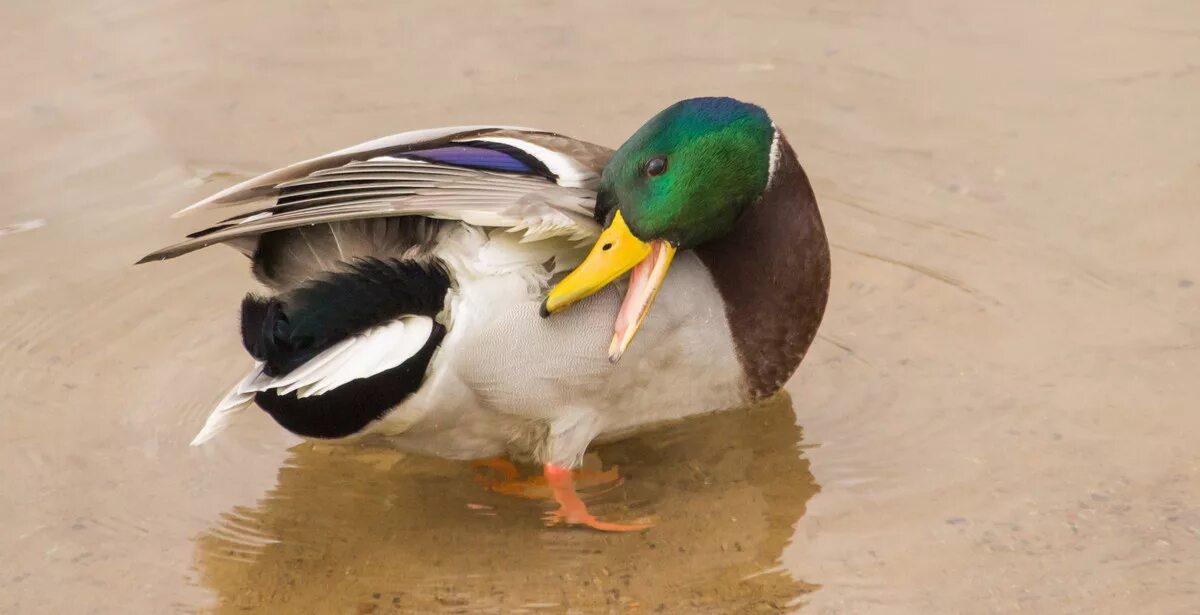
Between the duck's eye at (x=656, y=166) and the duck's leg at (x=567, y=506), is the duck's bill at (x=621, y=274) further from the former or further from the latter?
the duck's leg at (x=567, y=506)

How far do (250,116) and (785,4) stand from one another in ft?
6.16

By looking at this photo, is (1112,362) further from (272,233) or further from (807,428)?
(272,233)

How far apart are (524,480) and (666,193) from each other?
844 millimetres

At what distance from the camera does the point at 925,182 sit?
16.1ft

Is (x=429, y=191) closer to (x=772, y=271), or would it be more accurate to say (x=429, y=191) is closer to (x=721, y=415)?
(x=772, y=271)

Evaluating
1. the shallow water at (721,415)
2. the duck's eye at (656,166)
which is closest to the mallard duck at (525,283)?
the duck's eye at (656,166)

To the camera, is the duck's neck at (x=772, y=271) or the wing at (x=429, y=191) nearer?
the wing at (x=429, y=191)

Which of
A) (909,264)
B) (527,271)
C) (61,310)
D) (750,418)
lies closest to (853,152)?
(909,264)

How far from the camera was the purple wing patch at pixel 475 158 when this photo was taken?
355 cm

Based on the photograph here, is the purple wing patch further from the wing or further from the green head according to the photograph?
the green head

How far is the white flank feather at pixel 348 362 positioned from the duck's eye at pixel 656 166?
0.57 m

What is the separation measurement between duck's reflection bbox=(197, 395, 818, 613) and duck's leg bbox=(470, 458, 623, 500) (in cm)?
3

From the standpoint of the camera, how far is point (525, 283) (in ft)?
11.6

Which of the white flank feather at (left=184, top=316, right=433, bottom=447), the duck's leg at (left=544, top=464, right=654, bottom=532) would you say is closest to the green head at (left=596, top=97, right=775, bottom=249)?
the white flank feather at (left=184, top=316, right=433, bottom=447)
